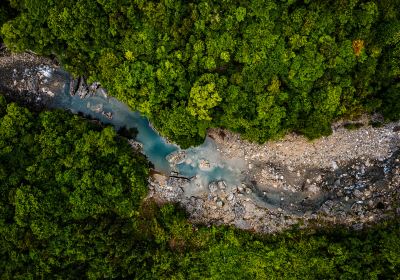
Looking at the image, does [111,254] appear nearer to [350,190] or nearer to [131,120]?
Result: [131,120]

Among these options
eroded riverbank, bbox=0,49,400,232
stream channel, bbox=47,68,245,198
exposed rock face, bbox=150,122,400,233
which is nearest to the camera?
exposed rock face, bbox=150,122,400,233

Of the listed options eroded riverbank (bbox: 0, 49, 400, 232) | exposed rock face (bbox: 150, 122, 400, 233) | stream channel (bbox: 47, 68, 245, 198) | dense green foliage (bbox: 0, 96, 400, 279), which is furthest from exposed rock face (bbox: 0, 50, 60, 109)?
exposed rock face (bbox: 150, 122, 400, 233)

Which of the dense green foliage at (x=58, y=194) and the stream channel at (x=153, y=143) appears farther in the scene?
the stream channel at (x=153, y=143)

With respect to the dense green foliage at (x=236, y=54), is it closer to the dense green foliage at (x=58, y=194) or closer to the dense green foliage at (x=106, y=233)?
the dense green foliage at (x=58, y=194)

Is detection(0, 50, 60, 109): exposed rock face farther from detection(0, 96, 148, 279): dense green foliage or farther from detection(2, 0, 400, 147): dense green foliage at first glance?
detection(2, 0, 400, 147): dense green foliage

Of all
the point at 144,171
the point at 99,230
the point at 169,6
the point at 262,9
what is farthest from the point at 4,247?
the point at 262,9

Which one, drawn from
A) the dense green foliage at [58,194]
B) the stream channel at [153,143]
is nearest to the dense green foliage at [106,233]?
the dense green foliage at [58,194]
